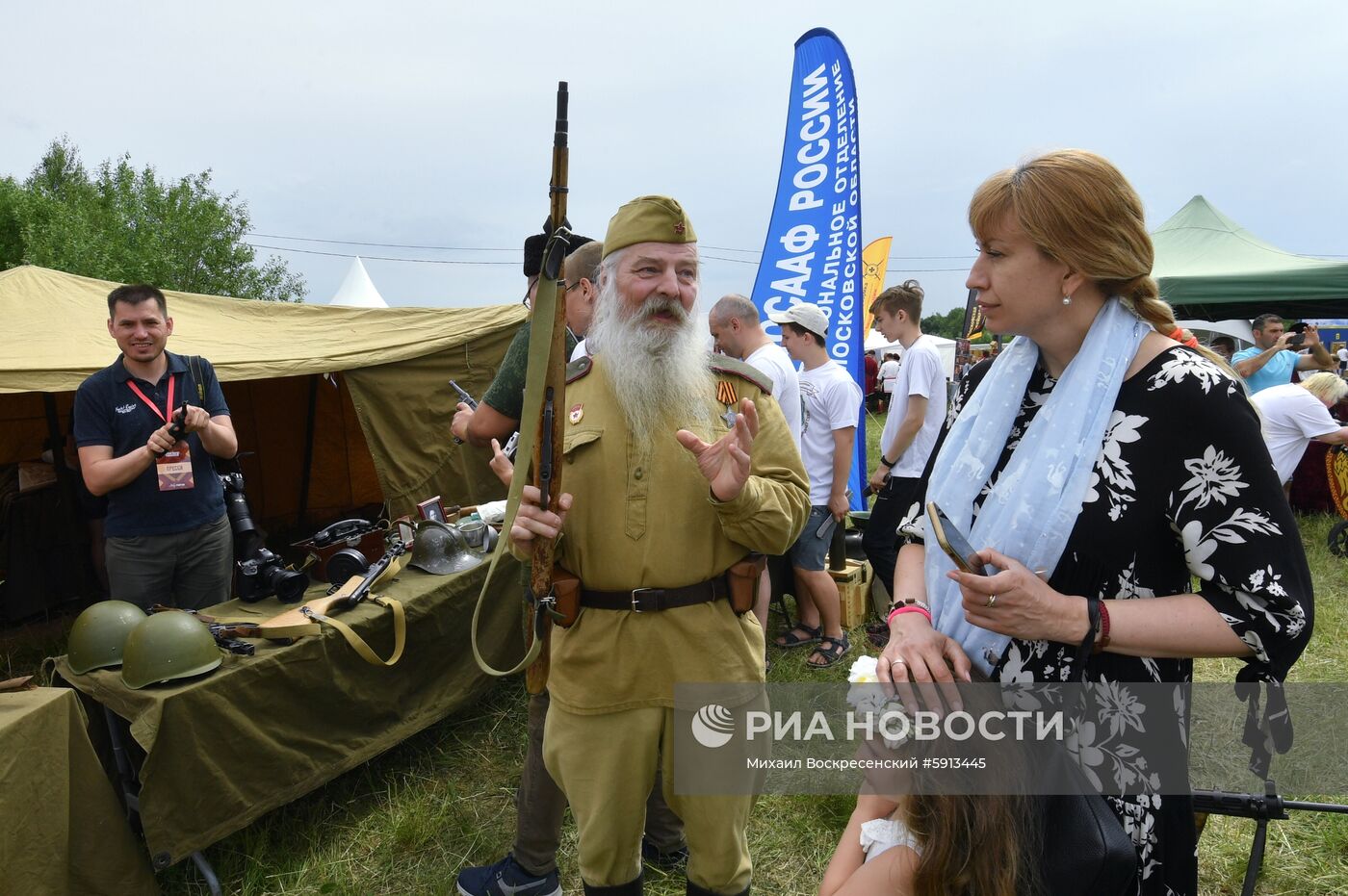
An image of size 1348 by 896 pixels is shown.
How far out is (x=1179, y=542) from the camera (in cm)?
117

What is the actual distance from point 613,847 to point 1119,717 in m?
1.19

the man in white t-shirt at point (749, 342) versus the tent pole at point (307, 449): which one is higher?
the man in white t-shirt at point (749, 342)

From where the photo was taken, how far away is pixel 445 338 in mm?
5465

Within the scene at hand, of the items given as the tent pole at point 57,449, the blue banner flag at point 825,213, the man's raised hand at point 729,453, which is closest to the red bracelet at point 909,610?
the man's raised hand at point 729,453

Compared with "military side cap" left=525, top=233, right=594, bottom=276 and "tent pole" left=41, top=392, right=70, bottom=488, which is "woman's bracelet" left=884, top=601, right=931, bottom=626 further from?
"tent pole" left=41, top=392, right=70, bottom=488

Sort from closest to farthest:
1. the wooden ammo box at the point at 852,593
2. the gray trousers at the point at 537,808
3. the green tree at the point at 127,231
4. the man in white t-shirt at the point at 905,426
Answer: the gray trousers at the point at 537,808
the man in white t-shirt at the point at 905,426
the wooden ammo box at the point at 852,593
the green tree at the point at 127,231

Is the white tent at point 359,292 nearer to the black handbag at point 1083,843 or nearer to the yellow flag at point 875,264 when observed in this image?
the yellow flag at point 875,264

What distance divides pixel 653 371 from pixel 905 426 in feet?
9.46

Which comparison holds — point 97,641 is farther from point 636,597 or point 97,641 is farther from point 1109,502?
point 1109,502

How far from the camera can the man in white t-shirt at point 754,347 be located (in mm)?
3709

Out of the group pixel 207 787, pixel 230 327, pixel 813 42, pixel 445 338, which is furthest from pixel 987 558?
pixel 813 42

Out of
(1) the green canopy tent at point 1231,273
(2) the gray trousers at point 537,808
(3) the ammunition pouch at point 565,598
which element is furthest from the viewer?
(1) the green canopy tent at point 1231,273

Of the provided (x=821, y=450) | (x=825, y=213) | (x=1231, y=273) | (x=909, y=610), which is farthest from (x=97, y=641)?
(x=1231, y=273)

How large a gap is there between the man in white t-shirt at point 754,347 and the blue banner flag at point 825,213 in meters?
2.56
